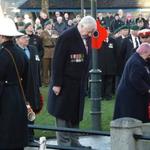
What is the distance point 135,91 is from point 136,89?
2.8 inches

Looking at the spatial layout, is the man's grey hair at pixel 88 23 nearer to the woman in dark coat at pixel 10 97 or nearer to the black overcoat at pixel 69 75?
the black overcoat at pixel 69 75

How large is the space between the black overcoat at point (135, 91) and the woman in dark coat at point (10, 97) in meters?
2.69

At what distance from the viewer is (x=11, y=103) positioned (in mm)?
7984

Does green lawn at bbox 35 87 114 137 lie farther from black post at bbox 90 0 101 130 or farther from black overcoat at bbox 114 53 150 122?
black overcoat at bbox 114 53 150 122

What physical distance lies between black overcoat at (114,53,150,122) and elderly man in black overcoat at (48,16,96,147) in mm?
664

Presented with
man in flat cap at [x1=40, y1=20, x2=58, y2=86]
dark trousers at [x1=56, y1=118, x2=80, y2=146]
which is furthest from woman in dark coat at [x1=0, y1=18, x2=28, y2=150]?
man in flat cap at [x1=40, y1=20, x2=58, y2=86]

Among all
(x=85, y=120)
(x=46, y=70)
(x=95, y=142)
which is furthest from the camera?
(x=46, y=70)

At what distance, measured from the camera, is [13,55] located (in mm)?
7992

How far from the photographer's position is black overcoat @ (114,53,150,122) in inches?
406

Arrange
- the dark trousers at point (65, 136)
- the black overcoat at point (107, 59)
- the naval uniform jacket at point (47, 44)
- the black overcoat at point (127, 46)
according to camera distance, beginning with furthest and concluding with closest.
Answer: the naval uniform jacket at point (47, 44) < the black overcoat at point (107, 59) < the black overcoat at point (127, 46) < the dark trousers at point (65, 136)

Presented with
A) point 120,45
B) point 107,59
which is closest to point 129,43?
point 120,45

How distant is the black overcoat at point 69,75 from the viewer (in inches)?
393

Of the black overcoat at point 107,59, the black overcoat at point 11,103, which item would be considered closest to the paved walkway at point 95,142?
the black overcoat at point 11,103

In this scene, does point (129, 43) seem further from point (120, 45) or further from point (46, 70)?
point (46, 70)
